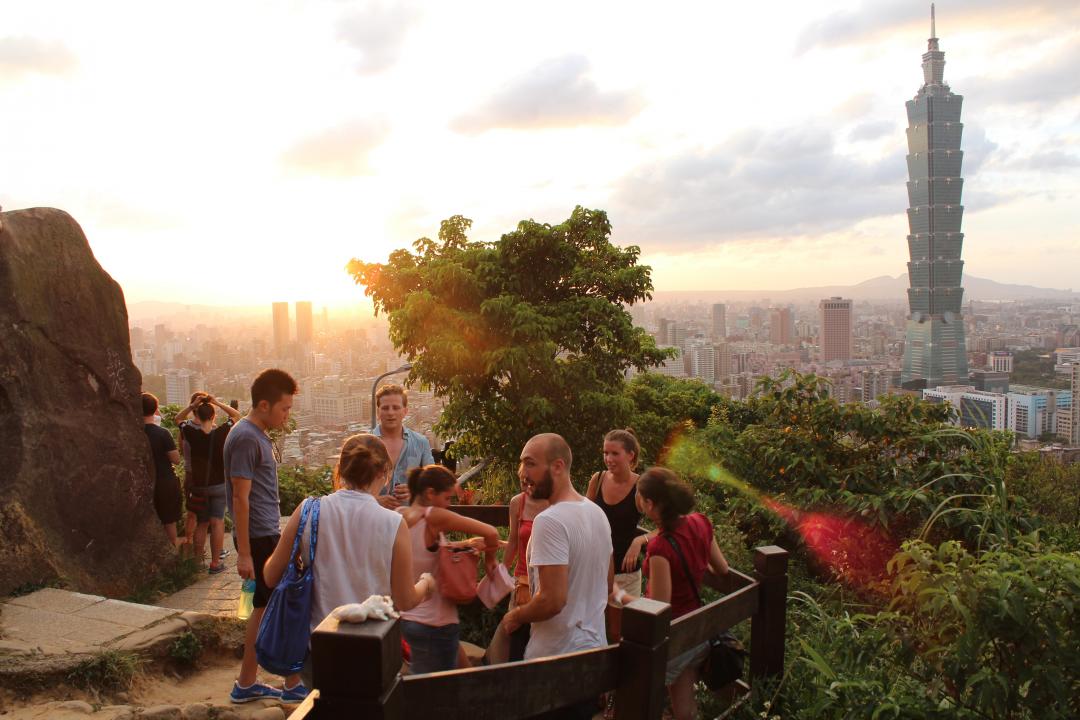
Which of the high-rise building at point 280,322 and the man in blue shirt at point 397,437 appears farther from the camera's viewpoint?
the high-rise building at point 280,322

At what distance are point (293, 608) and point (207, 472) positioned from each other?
389cm

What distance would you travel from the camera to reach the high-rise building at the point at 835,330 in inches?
3815

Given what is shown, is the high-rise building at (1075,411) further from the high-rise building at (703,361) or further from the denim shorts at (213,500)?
the denim shorts at (213,500)

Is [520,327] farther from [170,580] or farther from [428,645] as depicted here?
[428,645]

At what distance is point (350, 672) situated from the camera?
68.4 inches

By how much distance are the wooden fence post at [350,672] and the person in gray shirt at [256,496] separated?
208 cm

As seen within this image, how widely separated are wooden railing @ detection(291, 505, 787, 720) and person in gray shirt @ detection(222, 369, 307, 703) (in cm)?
195

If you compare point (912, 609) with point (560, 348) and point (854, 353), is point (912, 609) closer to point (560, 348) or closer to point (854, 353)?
point (560, 348)

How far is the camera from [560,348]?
12.6 m

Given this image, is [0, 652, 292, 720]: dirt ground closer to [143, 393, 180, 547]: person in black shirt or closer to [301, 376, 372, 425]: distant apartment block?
[143, 393, 180, 547]: person in black shirt

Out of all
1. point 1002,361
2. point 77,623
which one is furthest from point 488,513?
point 1002,361

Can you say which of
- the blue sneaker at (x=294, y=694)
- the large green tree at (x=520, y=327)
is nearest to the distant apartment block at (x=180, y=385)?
the large green tree at (x=520, y=327)

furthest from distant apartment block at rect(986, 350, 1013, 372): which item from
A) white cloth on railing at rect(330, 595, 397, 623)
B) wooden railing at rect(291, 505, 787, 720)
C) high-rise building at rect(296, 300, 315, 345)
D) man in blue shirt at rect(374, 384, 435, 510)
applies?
white cloth on railing at rect(330, 595, 397, 623)

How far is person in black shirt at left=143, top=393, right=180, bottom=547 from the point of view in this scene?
6188mm
